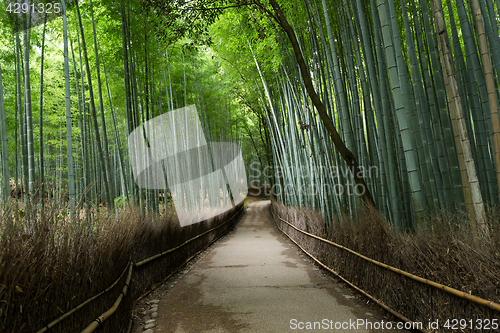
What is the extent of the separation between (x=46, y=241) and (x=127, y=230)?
1056 millimetres

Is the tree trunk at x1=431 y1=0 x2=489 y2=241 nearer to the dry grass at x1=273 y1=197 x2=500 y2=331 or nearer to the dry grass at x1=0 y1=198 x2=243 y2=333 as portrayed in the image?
the dry grass at x1=273 y1=197 x2=500 y2=331

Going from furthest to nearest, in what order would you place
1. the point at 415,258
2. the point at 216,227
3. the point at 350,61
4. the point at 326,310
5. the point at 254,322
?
the point at 216,227 < the point at 350,61 < the point at 326,310 < the point at 254,322 < the point at 415,258

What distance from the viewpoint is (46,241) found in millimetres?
1512

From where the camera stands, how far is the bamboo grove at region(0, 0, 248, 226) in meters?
2.89

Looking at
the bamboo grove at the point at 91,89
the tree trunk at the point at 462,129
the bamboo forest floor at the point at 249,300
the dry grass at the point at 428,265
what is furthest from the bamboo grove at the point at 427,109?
the bamboo grove at the point at 91,89

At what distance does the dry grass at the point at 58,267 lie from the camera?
1219 mm

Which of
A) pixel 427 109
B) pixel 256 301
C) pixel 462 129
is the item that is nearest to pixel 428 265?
pixel 462 129

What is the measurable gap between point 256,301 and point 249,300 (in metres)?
0.07

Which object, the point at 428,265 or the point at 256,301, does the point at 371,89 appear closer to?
the point at 428,265

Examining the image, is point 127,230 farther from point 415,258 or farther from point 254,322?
point 415,258

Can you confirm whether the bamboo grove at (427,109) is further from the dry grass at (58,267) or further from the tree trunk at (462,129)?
the dry grass at (58,267)

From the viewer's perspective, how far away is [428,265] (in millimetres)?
1957

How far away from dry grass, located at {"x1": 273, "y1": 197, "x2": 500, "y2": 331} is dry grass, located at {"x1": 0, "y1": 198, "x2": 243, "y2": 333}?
1.86 meters

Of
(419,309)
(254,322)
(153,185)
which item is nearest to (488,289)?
(419,309)
